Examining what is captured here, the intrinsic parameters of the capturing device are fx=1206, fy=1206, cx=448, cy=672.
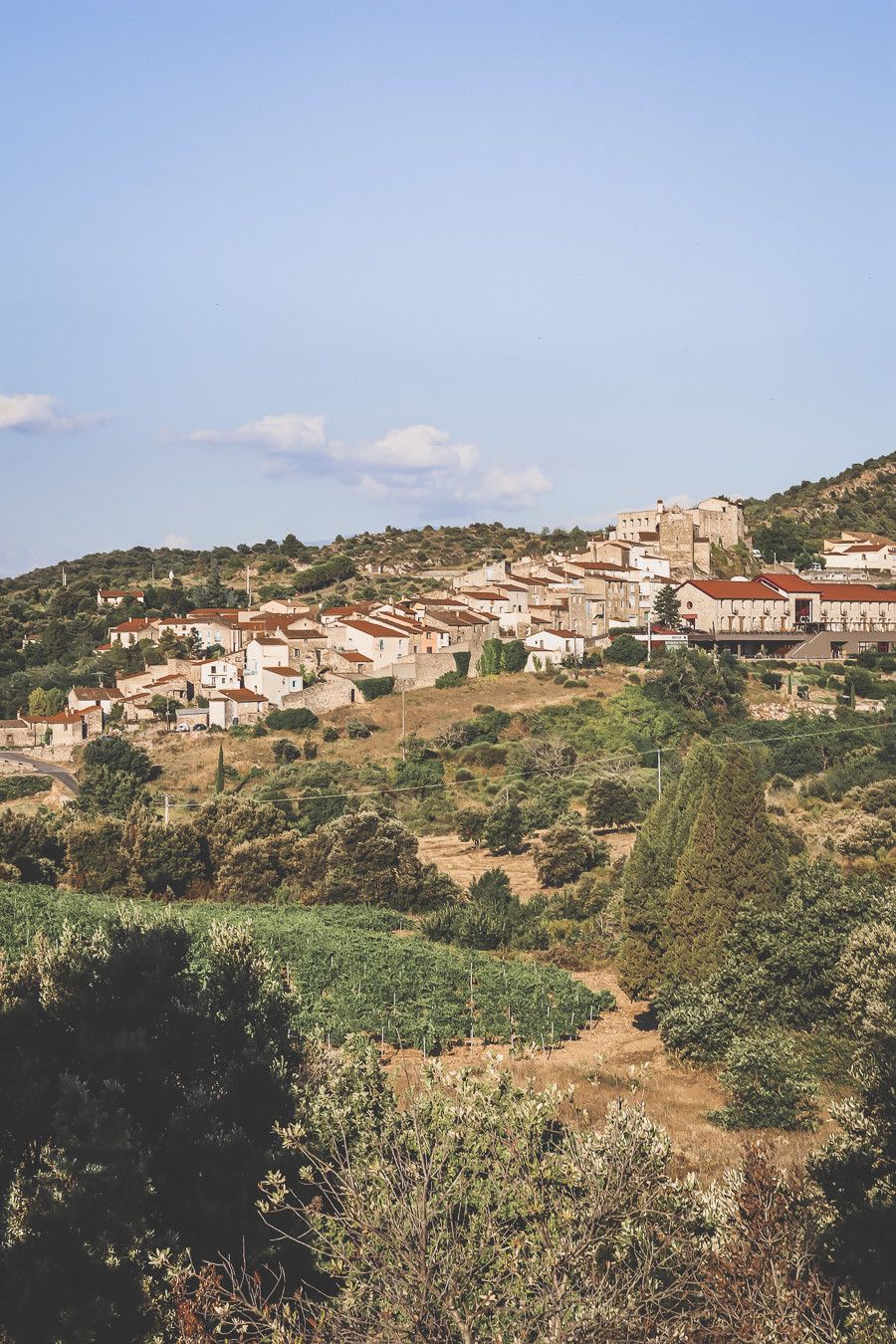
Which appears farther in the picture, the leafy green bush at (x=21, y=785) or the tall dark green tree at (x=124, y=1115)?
the leafy green bush at (x=21, y=785)

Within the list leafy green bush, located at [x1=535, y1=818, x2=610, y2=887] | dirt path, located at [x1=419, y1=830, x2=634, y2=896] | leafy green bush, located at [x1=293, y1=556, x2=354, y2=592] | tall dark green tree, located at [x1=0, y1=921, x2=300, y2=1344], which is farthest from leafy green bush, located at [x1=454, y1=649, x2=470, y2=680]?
tall dark green tree, located at [x1=0, y1=921, x2=300, y2=1344]

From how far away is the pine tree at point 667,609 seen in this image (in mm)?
75188

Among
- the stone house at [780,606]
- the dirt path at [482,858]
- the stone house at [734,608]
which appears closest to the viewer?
the dirt path at [482,858]

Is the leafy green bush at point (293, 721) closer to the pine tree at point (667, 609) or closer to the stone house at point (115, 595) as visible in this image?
the pine tree at point (667, 609)

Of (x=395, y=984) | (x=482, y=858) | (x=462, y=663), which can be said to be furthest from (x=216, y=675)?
(x=395, y=984)

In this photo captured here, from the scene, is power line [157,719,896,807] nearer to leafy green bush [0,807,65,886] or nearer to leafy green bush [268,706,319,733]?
leafy green bush [268,706,319,733]

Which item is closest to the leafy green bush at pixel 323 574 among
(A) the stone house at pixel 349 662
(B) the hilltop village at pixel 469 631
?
(B) the hilltop village at pixel 469 631

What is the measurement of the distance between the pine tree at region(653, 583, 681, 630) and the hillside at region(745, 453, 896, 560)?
33344mm

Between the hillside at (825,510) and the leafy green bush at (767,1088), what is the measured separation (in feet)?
306

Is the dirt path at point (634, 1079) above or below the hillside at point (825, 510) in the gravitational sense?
below

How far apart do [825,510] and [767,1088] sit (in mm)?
120282

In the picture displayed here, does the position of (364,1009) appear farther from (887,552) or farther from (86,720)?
(887,552)

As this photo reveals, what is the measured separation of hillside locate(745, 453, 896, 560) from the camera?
109375 millimetres

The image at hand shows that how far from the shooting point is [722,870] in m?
21.6
